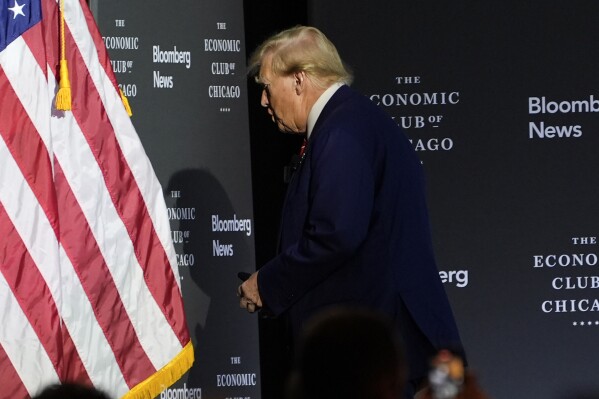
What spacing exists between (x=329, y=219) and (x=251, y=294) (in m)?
0.37

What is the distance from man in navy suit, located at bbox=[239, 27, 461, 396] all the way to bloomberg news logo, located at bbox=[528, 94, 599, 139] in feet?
4.89

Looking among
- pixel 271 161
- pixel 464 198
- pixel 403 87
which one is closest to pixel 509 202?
pixel 464 198

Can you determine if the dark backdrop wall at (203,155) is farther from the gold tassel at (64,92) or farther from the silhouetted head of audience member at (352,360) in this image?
the silhouetted head of audience member at (352,360)

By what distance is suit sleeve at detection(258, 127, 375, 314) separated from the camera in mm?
3100

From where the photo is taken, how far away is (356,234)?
3104mm

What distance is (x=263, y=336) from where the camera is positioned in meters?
5.39

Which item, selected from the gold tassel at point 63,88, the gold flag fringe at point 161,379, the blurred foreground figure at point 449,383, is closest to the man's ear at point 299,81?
the gold tassel at point 63,88

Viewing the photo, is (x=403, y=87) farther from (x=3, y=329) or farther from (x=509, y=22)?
(x=3, y=329)

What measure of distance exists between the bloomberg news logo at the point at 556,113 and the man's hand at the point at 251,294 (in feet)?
5.87

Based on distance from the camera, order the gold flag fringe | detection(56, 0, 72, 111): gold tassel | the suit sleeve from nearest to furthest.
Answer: the suit sleeve < detection(56, 0, 72, 111): gold tassel < the gold flag fringe

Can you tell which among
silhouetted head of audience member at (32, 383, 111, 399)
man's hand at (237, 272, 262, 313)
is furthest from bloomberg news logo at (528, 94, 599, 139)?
silhouetted head of audience member at (32, 383, 111, 399)

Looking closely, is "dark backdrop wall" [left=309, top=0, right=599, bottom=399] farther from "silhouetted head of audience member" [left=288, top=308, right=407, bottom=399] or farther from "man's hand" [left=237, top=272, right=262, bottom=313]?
"silhouetted head of audience member" [left=288, top=308, right=407, bottom=399]

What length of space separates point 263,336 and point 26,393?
179cm

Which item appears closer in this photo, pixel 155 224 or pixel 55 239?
pixel 55 239
